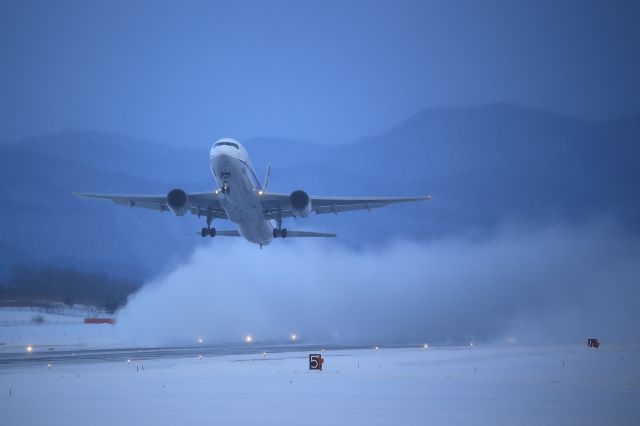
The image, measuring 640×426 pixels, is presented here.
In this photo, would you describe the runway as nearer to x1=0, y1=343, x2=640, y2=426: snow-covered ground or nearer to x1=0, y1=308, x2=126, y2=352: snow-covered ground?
x1=0, y1=343, x2=640, y2=426: snow-covered ground

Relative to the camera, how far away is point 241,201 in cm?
4588

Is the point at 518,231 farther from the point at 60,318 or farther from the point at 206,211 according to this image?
the point at 60,318

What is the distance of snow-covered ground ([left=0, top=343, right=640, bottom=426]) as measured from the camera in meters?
21.2

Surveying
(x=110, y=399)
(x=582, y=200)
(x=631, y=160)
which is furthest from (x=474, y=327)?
(x=631, y=160)

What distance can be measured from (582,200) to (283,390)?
4417 inches

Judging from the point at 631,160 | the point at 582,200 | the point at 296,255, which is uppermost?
the point at 631,160

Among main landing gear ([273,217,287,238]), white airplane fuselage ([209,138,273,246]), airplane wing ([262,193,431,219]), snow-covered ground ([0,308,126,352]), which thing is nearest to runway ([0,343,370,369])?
snow-covered ground ([0,308,126,352])

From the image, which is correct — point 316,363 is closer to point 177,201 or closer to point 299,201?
point 299,201

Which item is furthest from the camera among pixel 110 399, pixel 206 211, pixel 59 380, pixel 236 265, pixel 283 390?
pixel 236 265

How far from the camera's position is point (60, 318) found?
97.6 m

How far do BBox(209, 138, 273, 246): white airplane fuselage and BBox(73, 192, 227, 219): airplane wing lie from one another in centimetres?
196

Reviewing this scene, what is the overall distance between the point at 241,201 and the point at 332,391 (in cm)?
2068

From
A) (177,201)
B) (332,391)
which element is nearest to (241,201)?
(177,201)

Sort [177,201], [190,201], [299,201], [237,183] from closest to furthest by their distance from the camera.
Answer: [237,183] → [177,201] → [299,201] → [190,201]
